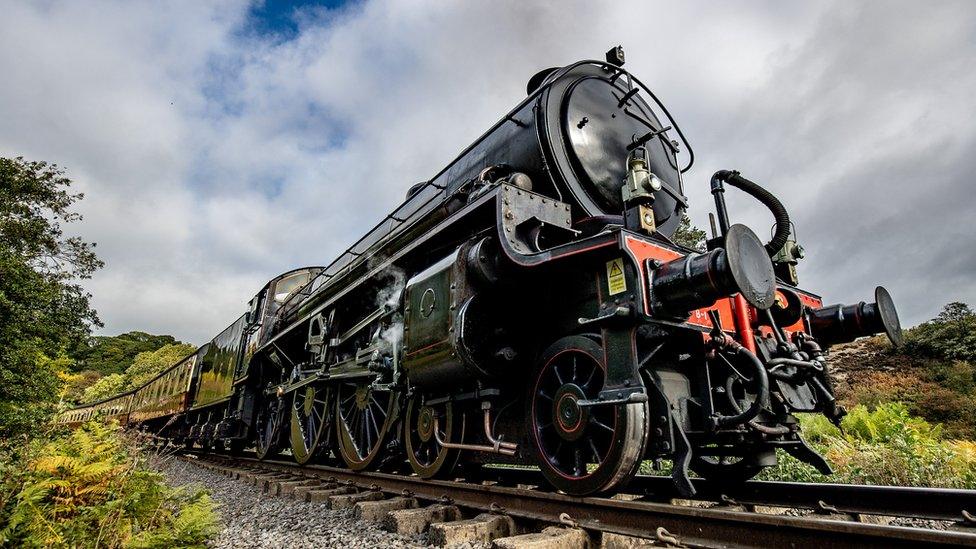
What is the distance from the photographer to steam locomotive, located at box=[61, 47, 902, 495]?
2.66 metres

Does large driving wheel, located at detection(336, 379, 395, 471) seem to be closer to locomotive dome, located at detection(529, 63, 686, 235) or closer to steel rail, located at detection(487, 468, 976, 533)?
steel rail, located at detection(487, 468, 976, 533)

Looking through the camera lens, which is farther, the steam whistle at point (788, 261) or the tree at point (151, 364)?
the tree at point (151, 364)

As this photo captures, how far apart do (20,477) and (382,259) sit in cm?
306

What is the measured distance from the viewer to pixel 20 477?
3.10 m

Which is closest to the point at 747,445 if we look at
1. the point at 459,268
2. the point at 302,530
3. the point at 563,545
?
the point at 563,545

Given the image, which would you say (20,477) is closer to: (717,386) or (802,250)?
(717,386)

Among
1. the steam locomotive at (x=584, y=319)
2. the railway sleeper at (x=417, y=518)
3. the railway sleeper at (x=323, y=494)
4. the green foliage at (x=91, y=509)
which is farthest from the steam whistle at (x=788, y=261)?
the green foliage at (x=91, y=509)

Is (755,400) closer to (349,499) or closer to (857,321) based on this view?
(857,321)

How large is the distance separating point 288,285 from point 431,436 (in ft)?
20.2

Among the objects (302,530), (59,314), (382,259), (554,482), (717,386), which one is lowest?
(302,530)

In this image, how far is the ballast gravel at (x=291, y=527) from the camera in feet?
9.76

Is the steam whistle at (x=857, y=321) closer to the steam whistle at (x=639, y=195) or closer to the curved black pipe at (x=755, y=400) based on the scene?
the curved black pipe at (x=755, y=400)

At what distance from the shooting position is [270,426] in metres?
8.20

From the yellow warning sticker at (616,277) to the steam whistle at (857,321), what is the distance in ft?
6.10
